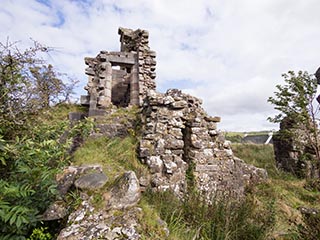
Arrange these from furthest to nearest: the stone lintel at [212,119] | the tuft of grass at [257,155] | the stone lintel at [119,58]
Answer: the tuft of grass at [257,155] → the stone lintel at [119,58] → the stone lintel at [212,119]

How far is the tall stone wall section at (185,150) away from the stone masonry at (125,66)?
3.24 m

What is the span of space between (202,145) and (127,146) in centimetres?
195

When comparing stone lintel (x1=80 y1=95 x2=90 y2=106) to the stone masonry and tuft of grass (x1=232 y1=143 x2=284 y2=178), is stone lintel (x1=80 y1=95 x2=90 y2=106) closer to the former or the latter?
the stone masonry

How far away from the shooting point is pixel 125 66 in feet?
30.8

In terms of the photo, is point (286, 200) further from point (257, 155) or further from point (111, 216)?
point (257, 155)

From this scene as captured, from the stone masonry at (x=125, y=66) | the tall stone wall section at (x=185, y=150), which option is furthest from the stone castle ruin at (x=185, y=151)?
the stone masonry at (x=125, y=66)

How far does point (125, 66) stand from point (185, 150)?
5.85m

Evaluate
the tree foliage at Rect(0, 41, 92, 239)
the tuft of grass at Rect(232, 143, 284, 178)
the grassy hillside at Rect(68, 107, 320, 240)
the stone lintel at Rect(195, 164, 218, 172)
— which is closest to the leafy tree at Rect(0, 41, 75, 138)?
the tree foliage at Rect(0, 41, 92, 239)

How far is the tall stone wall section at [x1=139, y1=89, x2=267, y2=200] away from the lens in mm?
4543

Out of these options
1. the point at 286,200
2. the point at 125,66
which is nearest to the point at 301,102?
the point at 286,200

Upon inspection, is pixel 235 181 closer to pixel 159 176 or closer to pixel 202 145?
pixel 202 145

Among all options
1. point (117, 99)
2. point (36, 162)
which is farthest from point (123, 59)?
point (36, 162)

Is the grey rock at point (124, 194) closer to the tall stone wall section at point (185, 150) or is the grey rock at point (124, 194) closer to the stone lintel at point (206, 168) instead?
the tall stone wall section at point (185, 150)

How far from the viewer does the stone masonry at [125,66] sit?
8.41 m
